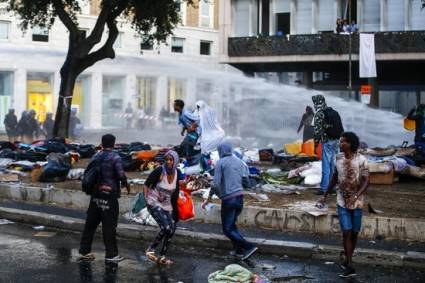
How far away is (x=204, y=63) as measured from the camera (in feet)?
160

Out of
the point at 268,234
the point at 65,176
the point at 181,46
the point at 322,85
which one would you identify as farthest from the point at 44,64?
the point at 268,234

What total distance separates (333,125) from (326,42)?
2506 cm

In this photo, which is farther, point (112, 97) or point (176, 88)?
point (112, 97)

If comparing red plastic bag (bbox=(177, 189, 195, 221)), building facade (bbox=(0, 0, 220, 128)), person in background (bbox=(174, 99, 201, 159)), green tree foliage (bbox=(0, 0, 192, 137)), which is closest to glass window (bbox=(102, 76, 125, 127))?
building facade (bbox=(0, 0, 220, 128))

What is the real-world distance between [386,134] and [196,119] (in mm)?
10959

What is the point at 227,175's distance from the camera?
8.16 m

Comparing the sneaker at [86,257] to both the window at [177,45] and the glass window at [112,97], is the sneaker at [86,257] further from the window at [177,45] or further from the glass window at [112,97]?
the window at [177,45]

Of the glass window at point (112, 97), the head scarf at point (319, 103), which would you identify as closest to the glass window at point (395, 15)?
the glass window at point (112, 97)

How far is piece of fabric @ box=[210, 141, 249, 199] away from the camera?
815 cm

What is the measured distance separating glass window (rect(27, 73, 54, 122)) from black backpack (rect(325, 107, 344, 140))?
29.0m

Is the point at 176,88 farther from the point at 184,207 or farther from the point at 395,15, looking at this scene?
the point at 184,207

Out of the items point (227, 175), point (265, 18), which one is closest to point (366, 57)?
point (265, 18)

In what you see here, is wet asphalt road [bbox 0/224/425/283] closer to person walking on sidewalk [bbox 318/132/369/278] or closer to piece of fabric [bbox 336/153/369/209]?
person walking on sidewalk [bbox 318/132/369/278]

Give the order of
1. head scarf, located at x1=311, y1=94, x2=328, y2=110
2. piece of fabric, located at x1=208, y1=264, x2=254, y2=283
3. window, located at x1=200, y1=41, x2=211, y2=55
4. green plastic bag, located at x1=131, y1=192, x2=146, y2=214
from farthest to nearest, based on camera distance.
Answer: window, located at x1=200, y1=41, x2=211, y2=55, head scarf, located at x1=311, y1=94, x2=328, y2=110, green plastic bag, located at x1=131, y1=192, x2=146, y2=214, piece of fabric, located at x1=208, y1=264, x2=254, y2=283
